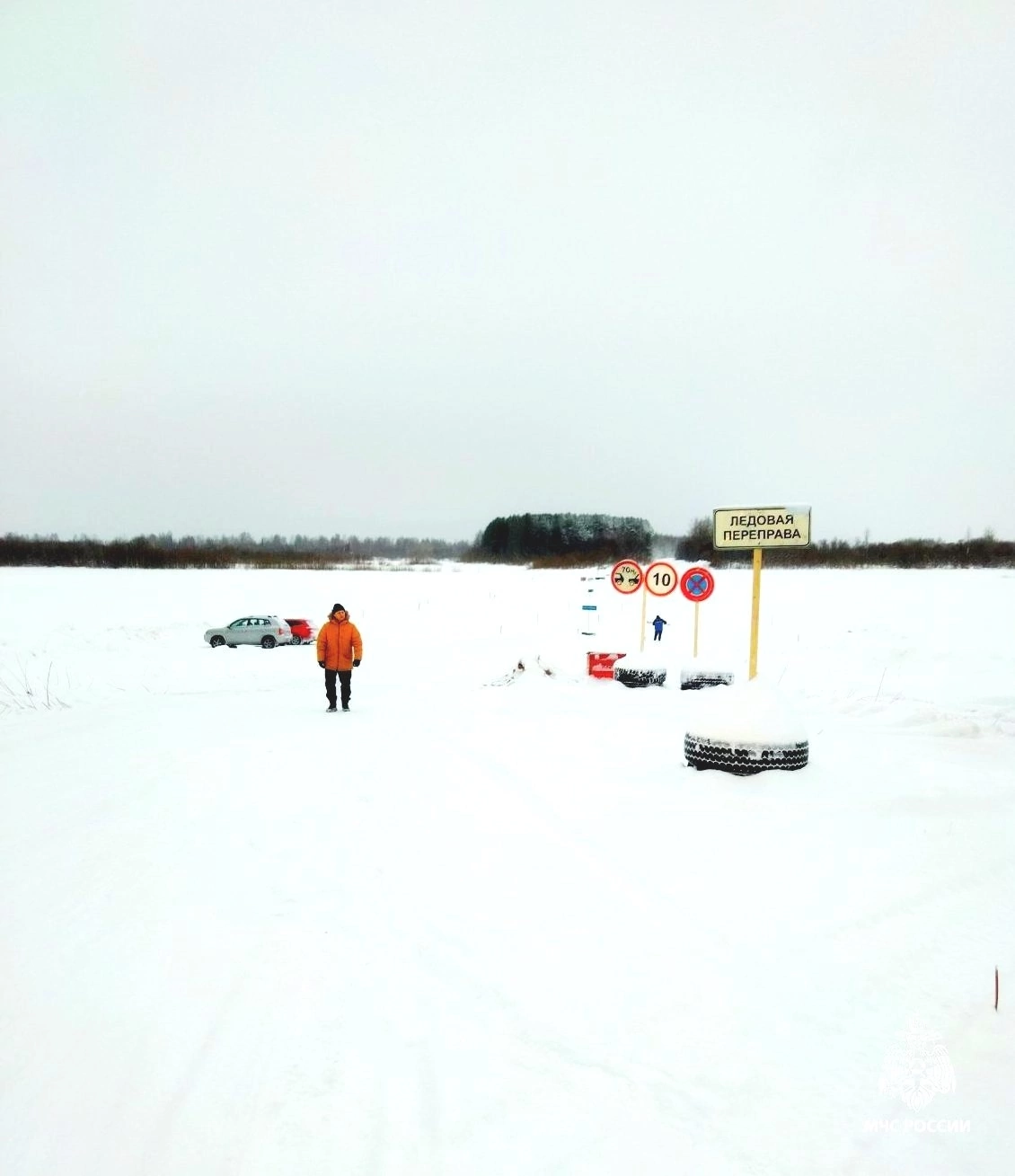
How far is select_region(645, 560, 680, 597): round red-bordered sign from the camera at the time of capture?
1573cm

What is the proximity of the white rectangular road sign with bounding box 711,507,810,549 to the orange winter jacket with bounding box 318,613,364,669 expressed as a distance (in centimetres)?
609

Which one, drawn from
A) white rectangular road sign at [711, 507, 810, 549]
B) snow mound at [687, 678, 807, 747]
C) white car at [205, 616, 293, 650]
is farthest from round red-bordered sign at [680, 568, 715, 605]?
white car at [205, 616, 293, 650]

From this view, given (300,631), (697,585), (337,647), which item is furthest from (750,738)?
(300,631)

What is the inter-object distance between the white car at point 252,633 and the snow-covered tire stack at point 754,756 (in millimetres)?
24227

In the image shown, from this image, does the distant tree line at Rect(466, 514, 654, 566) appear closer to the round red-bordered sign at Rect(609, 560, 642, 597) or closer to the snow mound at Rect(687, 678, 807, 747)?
the round red-bordered sign at Rect(609, 560, 642, 597)

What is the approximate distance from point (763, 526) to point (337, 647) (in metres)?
6.81

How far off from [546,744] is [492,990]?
458 cm

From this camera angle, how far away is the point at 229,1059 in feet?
9.12

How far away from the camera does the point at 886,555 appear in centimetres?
5184

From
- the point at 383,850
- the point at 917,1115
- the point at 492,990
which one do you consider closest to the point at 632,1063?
the point at 492,990

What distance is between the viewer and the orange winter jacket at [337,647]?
437 inches

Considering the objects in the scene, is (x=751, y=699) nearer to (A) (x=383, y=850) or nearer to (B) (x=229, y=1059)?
(A) (x=383, y=850)

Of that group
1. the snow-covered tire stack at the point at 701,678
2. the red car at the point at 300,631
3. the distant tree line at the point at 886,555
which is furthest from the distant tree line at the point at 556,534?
the snow-covered tire stack at the point at 701,678

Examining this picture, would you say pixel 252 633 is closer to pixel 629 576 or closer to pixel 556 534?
pixel 629 576
